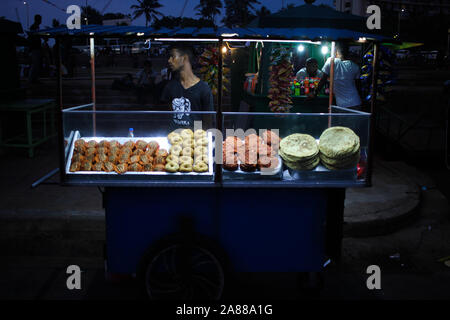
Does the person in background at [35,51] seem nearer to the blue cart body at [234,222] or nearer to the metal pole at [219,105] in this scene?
the blue cart body at [234,222]

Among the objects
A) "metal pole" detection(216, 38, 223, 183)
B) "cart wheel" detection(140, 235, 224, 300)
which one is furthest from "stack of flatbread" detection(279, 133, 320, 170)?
"cart wheel" detection(140, 235, 224, 300)

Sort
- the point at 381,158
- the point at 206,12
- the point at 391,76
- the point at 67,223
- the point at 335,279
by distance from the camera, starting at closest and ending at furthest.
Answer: the point at 335,279, the point at 67,223, the point at 391,76, the point at 381,158, the point at 206,12

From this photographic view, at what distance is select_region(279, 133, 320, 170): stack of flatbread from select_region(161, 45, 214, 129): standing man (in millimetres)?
1183

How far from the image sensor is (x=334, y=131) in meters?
3.17

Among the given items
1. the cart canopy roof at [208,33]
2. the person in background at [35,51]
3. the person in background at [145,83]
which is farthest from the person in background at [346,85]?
the person in background at [145,83]

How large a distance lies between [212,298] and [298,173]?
1165mm

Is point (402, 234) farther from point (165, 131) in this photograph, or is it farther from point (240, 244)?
point (165, 131)

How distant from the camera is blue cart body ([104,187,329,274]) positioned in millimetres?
3057

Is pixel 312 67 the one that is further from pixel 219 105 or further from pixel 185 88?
pixel 219 105

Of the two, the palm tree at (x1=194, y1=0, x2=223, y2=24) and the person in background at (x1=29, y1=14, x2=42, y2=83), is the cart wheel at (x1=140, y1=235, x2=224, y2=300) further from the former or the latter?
the palm tree at (x1=194, y1=0, x2=223, y2=24)

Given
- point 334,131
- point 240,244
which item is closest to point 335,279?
point 240,244

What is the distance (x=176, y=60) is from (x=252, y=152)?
1502mm

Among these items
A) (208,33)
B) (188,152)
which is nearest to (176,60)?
(188,152)

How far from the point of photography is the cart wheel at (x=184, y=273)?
297cm
